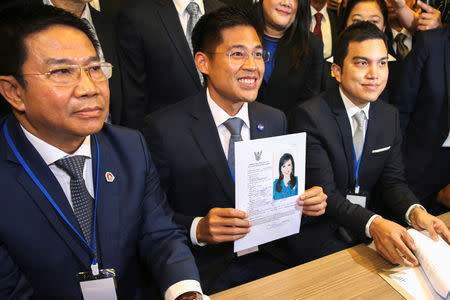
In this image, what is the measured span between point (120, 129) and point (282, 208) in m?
0.82

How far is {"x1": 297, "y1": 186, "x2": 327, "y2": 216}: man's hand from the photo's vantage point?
144 cm

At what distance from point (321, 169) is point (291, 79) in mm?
1060

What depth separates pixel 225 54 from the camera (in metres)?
1.75

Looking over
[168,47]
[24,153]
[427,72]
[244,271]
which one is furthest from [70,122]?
[427,72]

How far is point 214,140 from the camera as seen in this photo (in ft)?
5.72

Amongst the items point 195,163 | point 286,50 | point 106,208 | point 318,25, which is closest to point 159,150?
point 195,163

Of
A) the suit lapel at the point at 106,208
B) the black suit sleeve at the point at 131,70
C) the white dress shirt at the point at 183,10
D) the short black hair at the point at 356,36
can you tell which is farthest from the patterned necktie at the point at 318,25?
the suit lapel at the point at 106,208

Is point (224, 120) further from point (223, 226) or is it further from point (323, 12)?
point (323, 12)

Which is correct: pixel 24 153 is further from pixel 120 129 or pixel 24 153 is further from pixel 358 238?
pixel 358 238

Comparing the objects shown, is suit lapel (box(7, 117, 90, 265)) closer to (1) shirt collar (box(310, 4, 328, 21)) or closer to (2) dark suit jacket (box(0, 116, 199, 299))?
(2) dark suit jacket (box(0, 116, 199, 299))

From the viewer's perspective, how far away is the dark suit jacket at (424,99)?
277cm

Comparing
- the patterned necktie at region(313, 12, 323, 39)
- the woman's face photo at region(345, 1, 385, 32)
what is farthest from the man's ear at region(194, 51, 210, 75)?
the patterned necktie at region(313, 12, 323, 39)

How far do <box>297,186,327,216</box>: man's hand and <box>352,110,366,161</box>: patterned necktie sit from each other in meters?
0.68

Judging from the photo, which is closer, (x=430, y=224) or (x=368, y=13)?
(x=430, y=224)
